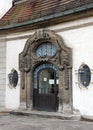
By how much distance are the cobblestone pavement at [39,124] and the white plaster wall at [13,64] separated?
89.2 inches

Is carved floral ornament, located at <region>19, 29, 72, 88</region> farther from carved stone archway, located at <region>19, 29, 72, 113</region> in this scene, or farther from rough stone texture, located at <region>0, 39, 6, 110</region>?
rough stone texture, located at <region>0, 39, 6, 110</region>

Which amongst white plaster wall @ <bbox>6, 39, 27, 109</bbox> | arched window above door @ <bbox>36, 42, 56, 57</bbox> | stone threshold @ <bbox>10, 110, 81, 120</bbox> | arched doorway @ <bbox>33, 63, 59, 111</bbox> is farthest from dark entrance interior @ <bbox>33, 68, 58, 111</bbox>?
white plaster wall @ <bbox>6, 39, 27, 109</bbox>

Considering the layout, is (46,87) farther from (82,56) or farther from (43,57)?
(82,56)

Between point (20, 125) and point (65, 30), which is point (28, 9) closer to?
point (65, 30)

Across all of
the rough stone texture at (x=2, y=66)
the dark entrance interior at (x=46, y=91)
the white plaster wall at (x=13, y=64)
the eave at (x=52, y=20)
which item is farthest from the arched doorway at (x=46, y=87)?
the rough stone texture at (x=2, y=66)

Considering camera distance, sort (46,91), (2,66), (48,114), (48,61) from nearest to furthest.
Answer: (48,114)
(48,61)
(46,91)
(2,66)

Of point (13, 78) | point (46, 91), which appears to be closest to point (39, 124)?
point (46, 91)

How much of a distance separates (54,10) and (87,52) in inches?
110

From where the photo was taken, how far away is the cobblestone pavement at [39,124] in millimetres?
11992

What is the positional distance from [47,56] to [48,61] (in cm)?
24

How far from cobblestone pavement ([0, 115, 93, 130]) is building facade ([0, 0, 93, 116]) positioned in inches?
45.1

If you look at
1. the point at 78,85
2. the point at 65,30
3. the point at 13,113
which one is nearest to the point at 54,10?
the point at 65,30

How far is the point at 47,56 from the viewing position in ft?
51.3

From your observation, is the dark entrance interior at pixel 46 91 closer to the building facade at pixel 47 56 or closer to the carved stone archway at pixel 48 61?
the building facade at pixel 47 56
